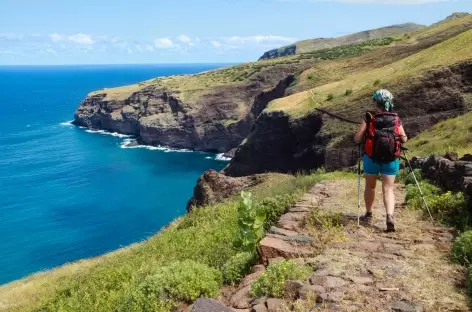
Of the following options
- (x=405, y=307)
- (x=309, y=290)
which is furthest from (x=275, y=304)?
(x=405, y=307)

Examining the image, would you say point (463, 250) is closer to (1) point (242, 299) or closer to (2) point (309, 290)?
(2) point (309, 290)

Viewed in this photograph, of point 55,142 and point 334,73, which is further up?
point 334,73

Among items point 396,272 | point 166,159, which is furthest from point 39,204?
point 396,272

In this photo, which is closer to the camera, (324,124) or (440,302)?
(440,302)

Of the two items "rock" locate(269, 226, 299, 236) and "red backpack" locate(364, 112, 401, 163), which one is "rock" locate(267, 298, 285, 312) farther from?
"red backpack" locate(364, 112, 401, 163)

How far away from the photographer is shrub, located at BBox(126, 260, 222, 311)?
25.2 ft

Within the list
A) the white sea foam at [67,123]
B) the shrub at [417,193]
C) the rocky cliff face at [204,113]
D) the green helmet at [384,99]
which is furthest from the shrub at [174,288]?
the white sea foam at [67,123]

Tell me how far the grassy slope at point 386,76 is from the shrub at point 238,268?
40.3m

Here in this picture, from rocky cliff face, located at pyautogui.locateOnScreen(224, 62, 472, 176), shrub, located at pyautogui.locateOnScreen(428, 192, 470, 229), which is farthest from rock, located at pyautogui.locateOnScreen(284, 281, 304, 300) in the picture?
rocky cliff face, located at pyautogui.locateOnScreen(224, 62, 472, 176)

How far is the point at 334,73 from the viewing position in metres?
71.6

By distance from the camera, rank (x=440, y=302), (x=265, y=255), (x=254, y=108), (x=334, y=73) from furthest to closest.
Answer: (x=254, y=108), (x=334, y=73), (x=265, y=255), (x=440, y=302)

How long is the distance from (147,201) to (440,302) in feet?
235

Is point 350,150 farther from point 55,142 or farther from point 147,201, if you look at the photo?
point 55,142

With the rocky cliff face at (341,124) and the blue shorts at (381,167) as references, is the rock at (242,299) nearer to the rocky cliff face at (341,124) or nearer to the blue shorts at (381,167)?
the blue shorts at (381,167)
